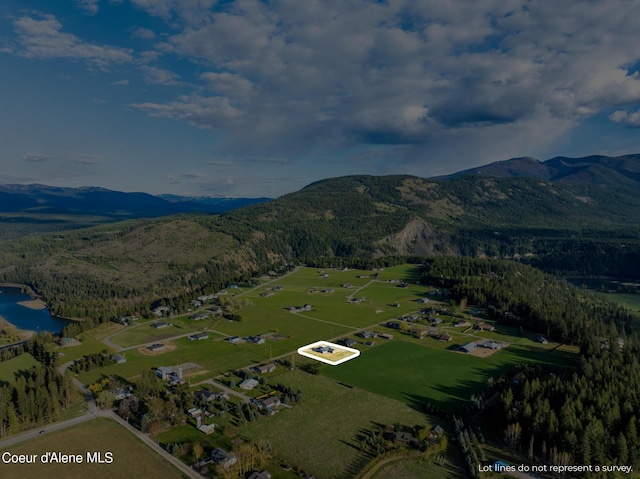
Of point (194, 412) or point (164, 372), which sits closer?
point (194, 412)

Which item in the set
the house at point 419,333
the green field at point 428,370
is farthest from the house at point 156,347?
the house at point 419,333

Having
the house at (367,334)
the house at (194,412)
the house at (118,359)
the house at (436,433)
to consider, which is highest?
the house at (367,334)

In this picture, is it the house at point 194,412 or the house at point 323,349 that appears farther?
the house at point 323,349

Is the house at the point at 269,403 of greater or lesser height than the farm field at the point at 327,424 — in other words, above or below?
above

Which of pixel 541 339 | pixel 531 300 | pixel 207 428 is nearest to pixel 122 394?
pixel 207 428

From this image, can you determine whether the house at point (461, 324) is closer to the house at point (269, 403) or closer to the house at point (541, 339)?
the house at point (541, 339)

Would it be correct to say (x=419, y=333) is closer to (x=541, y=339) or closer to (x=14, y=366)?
(x=541, y=339)
